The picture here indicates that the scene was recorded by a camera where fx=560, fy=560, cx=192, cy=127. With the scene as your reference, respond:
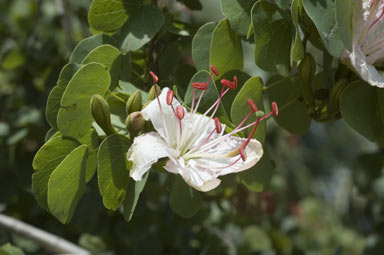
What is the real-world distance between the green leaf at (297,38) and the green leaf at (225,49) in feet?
0.39

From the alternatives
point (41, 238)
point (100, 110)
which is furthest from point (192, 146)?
point (41, 238)

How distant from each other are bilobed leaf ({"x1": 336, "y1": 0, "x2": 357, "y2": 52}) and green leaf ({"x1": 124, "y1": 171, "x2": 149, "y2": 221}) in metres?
0.45

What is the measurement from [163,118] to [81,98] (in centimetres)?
18

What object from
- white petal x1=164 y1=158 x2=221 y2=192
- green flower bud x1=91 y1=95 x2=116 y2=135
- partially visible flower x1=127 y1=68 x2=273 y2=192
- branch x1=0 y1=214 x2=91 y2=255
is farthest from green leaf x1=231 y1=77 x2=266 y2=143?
branch x1=0 y1=214 x2=91 y2=255

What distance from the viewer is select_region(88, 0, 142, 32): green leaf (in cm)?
120

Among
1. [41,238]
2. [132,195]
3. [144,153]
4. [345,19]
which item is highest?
[345,19]

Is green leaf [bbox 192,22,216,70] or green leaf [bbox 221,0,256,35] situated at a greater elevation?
green leaf [bbox 221,0,256,35]

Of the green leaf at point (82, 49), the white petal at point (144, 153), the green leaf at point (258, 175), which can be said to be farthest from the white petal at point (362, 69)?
the green leaf at point (82, 49)

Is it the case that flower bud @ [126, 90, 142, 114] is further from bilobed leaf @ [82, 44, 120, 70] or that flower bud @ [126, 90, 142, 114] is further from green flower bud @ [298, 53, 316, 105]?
green flower bud @ [298, 53, 316, 105]

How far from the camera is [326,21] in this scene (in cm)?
104

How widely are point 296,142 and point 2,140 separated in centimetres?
289

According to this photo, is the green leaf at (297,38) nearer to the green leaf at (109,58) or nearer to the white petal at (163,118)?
the white petal at (163,118)

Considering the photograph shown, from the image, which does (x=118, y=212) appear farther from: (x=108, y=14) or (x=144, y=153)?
(x=144, y=153)

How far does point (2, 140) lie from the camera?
1.84 metres
